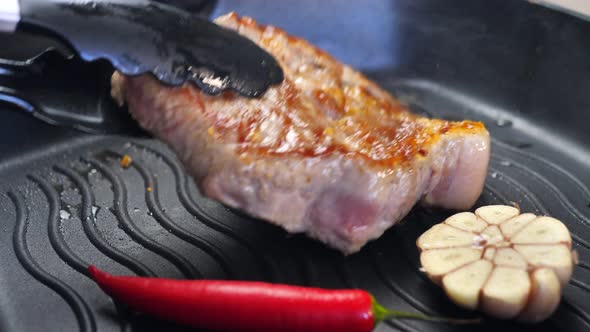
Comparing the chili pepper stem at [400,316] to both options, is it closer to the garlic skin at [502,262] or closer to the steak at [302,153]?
the garlic skin at [502,262]

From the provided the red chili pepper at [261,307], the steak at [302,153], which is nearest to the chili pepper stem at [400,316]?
the red chili pepper at [261,307]

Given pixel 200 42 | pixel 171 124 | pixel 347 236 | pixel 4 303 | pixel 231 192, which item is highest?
pixel 200 42

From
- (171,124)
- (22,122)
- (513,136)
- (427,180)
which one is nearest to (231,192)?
(171,124)

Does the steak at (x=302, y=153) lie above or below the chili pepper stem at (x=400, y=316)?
above

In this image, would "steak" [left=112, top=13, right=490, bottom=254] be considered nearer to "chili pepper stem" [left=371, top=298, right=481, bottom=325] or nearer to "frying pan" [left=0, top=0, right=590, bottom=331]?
"frying pan" [left=0, top=0, right=590, bottom=331]

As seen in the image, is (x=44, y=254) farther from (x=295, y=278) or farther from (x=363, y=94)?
(x=363, y=94)

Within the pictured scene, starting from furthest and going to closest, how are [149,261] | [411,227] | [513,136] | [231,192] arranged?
[513,136] → [411,227] → [149,261] → [231,192]

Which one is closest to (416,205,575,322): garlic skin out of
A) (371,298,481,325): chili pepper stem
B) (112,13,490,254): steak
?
(371,298,481,325): chili pepper stem
